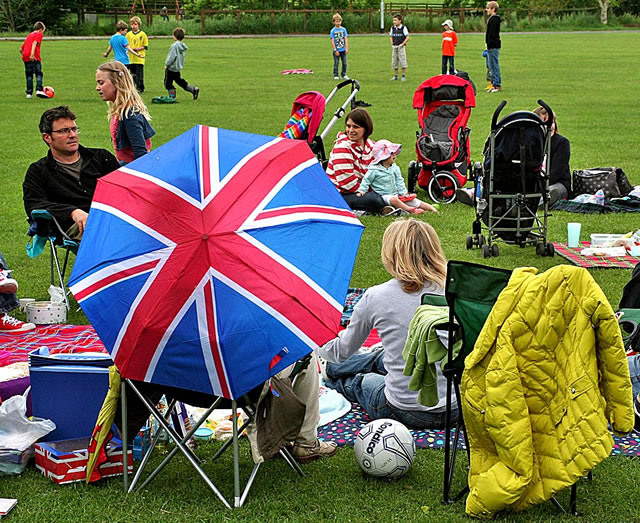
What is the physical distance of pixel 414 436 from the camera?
507 centimetres

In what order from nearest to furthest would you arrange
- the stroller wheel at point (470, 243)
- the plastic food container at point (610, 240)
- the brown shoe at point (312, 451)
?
1. the brown shoe at point (312, 451)
2. the plastic food container at point (610, 240)
3. the stroller wheel at point (470, 243)

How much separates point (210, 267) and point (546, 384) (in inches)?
57.2

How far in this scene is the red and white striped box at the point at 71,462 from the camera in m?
4.43

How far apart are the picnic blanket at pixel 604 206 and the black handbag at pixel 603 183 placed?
0.64 ft

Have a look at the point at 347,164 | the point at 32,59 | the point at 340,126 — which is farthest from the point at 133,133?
the point at 32,59

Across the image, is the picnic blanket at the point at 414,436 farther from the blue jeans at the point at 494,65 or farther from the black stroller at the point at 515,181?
the blue jeans at the point at 494,65

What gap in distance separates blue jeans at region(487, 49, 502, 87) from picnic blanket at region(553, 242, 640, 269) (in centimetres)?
1506

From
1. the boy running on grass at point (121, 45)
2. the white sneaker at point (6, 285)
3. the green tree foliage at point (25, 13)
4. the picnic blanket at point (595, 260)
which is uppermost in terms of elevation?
the green tree foliage at point (25, 13)

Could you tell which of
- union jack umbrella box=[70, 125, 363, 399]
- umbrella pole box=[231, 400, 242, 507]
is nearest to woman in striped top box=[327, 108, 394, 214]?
union jack umbrella box=[70, 125, 363, 399]

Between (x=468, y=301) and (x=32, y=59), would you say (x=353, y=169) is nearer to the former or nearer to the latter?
(x=468, y=301)

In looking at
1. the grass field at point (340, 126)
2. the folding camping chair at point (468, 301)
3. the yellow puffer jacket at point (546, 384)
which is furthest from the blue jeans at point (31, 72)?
the yellow puffer jacket at point (546, 384)

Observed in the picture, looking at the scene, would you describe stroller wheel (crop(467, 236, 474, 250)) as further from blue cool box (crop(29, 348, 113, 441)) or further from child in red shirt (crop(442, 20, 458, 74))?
child in red shirt (crop(442, 20, 458, 74))

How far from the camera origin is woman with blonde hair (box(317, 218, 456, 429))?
496 centimetres

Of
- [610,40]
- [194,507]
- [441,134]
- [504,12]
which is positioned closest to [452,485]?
[194,507]
